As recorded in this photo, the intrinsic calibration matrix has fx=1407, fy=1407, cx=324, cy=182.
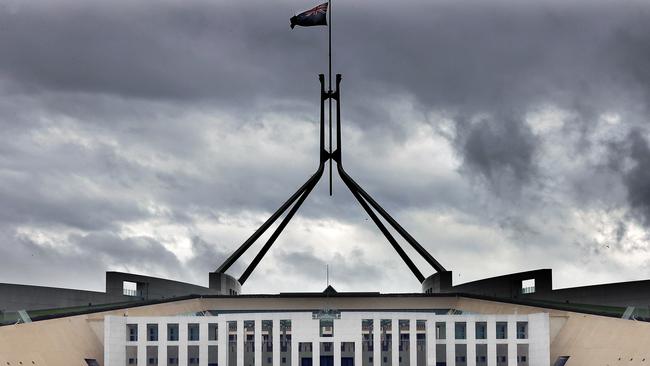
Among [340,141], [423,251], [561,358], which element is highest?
[340,141]

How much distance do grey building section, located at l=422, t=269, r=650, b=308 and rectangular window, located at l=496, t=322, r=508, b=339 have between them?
20.9 ft

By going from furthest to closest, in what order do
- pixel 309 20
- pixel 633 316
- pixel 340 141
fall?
1. pixel 340 141
2. pixel 309 20
3. pixel 633 316

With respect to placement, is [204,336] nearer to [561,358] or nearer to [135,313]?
[135,313]

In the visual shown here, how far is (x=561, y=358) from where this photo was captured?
85.4 m

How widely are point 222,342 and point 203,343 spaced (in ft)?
4.60

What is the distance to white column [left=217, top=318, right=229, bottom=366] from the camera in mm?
85312

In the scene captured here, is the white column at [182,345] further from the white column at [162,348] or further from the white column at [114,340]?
the white column at [114,340]

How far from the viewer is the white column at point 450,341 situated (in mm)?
86000

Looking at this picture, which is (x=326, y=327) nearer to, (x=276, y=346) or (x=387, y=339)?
(x=276, y=346)

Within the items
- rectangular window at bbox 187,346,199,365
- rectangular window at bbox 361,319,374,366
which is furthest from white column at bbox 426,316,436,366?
rectangular window at bbox 187,346,199,365

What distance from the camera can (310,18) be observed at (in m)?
100

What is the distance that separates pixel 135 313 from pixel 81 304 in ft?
17.2

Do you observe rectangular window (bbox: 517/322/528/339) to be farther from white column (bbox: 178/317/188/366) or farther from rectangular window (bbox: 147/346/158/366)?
rectangular window (bbox: 147/346/158/366)

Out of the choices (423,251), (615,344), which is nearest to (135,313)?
(423,251)
